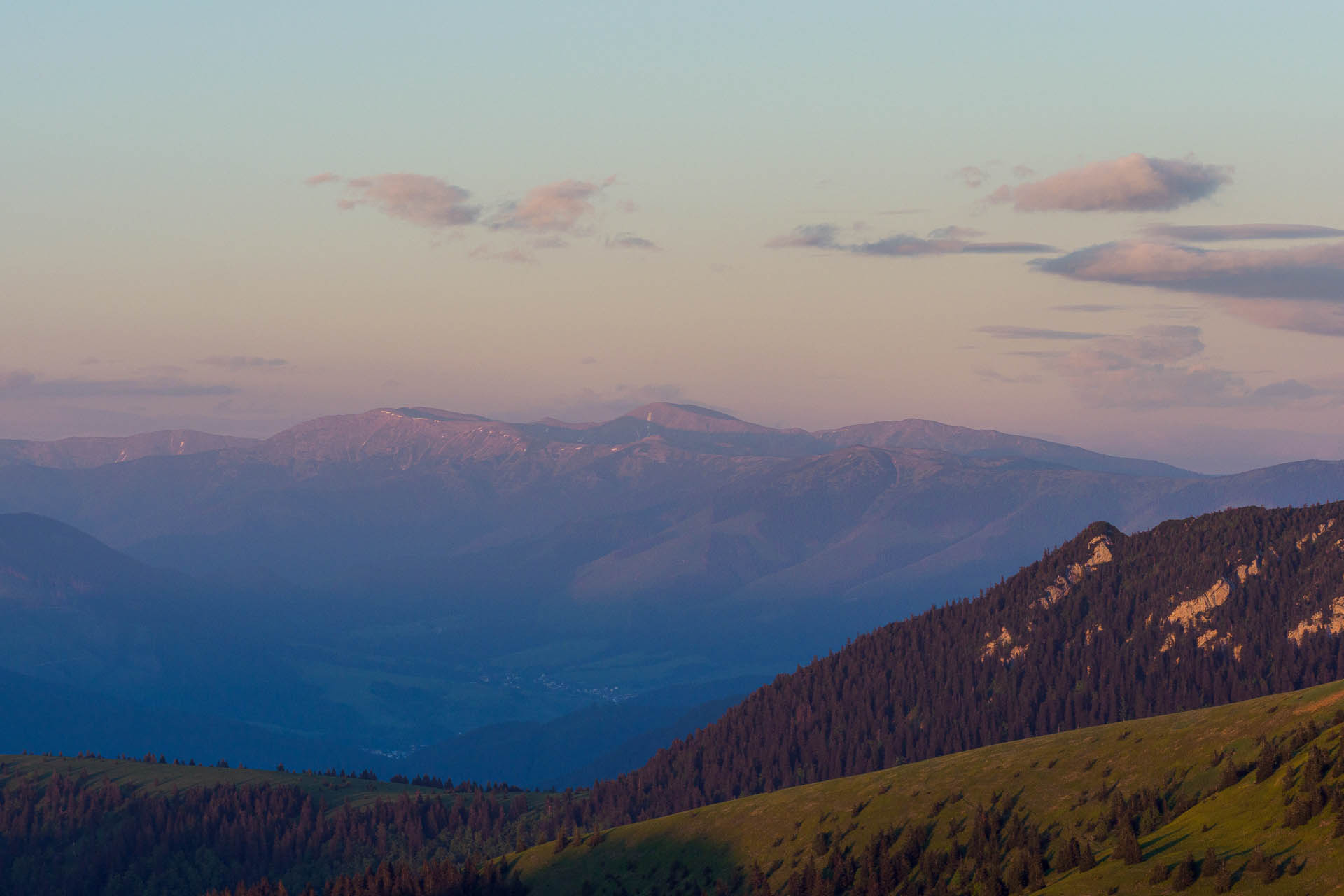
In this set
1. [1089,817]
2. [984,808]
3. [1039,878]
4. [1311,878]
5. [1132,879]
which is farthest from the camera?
[984,808]

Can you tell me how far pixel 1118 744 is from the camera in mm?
199250

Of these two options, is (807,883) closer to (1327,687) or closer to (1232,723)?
(1232,723)

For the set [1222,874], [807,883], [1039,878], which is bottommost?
[807,883]

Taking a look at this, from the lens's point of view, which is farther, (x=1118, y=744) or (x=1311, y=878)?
(x=1118, y=744)

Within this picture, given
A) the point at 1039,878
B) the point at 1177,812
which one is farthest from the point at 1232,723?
the point at 1039,878

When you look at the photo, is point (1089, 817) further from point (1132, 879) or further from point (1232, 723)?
point (1132, 879)

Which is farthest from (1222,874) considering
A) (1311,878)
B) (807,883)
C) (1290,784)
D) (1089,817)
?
(807,883)

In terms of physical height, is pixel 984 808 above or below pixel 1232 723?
below

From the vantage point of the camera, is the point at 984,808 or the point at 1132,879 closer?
the point at 1132,879

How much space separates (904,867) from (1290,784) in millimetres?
59100

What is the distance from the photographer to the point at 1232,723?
183250mm

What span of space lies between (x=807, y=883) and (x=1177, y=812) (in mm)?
55349

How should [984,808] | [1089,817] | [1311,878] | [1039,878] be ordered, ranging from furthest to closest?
[984,808] < [1089,817] < [1039,878] < [1311,878]

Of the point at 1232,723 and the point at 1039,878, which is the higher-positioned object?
the point at 1232,723
